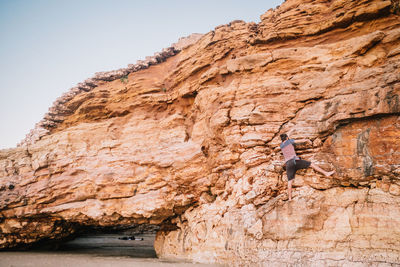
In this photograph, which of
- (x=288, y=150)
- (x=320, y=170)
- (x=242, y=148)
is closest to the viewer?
(x=320, y=170)

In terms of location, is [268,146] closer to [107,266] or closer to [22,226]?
[107,266]

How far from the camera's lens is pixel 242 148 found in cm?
929

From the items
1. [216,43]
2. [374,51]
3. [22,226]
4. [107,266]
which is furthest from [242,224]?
[22,226]

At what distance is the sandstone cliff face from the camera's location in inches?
268

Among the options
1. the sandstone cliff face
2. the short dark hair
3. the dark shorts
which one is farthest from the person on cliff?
the sandstone cliff face

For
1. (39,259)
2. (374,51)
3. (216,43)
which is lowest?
(39,259)

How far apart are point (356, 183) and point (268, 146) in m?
2.93

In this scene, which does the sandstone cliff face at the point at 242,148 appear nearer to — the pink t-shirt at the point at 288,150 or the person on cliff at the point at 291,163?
the person on cliff at the point at 291,163

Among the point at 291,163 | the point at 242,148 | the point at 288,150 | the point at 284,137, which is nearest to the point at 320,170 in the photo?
the point at 291,163

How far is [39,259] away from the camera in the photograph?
1058 centimetres

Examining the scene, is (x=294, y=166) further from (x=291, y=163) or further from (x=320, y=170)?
(x=320, y=170)

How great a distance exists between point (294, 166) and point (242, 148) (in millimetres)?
2206

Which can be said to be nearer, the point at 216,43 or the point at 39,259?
the point at 39,259

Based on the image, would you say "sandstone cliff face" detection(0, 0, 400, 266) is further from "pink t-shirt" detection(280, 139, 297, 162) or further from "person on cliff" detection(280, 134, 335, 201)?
"pink t-shirt" detection(280, 139, 297, 162)
